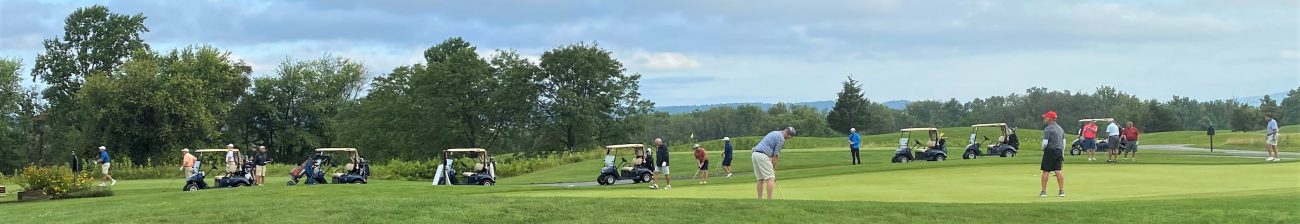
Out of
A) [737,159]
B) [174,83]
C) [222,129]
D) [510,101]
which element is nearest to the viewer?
[737,159]

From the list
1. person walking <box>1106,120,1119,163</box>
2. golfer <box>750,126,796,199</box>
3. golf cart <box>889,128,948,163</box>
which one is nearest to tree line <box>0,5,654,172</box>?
golf cart <box>889,128,948,163</box>

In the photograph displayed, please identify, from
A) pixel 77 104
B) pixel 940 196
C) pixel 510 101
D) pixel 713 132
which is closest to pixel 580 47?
pixel 510 101

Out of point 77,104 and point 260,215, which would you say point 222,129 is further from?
point 260,215

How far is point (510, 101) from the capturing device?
6362 cm

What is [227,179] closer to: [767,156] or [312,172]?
[312,172]

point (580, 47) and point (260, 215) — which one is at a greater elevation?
point (580, 47)

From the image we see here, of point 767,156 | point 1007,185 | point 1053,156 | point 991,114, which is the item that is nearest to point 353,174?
point 767,156

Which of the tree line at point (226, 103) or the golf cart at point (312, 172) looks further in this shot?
the tree line at point (226, 103)

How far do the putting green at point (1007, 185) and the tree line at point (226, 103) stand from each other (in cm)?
3978

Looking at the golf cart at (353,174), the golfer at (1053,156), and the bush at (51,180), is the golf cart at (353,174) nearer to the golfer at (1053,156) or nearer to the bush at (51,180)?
the bush at (51,180)

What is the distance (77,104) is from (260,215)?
55.4 metres

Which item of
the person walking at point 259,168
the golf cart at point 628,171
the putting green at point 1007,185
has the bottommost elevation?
the putting green at point 1007,185

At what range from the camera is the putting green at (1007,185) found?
1548 centimetres

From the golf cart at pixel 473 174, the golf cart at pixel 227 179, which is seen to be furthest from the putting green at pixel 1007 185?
the golf cart at pixel 227 179
